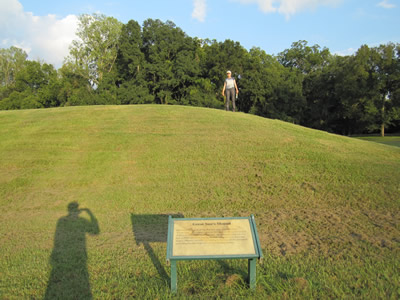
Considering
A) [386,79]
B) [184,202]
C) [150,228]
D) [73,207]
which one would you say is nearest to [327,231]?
[184,202]

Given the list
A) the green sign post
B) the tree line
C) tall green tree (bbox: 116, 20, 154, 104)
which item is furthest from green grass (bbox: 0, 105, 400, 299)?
the tree line

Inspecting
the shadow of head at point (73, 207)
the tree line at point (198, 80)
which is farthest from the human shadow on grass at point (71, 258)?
the tree line at point (198, 80)

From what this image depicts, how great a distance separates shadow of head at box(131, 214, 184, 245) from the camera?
6168 mm

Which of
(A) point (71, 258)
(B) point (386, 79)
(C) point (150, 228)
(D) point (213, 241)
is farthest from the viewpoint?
(B) point (386, 79)

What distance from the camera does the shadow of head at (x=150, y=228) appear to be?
243 inches

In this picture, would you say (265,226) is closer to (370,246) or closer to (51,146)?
(370,246)

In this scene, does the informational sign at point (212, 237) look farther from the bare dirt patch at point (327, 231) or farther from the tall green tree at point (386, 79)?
the tall green tree at point (386, 79)

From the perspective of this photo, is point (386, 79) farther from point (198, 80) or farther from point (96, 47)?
point (96, 47)

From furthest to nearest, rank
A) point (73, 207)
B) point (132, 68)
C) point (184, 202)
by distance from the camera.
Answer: point (132, 68) < point (73, 207) < point (184, 202)

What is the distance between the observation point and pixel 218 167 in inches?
390

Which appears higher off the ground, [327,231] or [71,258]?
[327,231]

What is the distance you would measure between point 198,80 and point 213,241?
42.2 metres

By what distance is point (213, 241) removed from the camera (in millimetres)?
4070

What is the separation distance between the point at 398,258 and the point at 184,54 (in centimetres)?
4360
